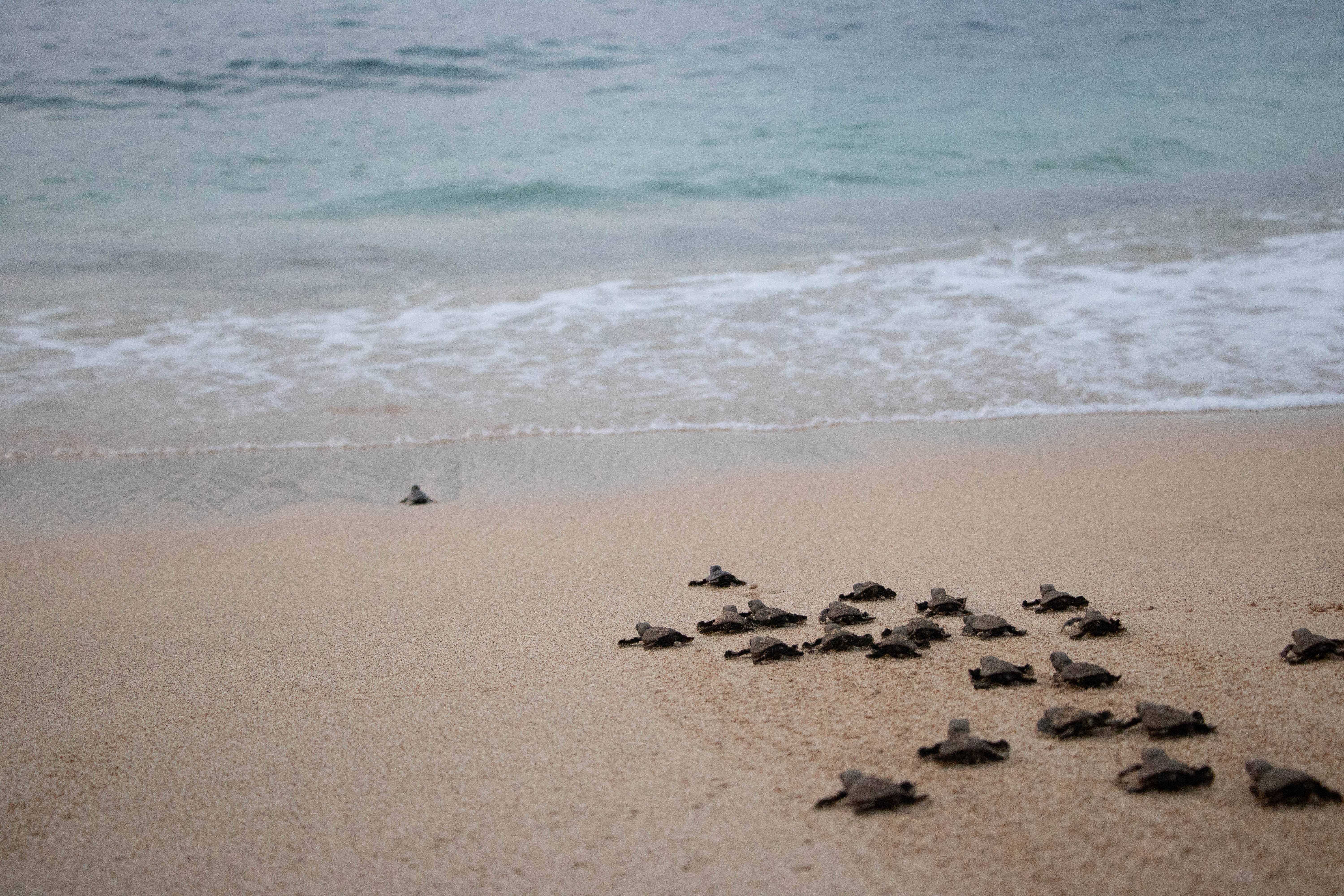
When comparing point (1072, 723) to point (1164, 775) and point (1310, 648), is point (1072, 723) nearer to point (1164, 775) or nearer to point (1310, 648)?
point (1164, 775)

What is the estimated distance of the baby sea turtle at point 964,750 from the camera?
1991 mm

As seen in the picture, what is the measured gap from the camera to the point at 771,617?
2.76m

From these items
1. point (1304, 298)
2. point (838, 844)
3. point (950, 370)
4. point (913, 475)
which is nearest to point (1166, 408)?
point (950, 370)

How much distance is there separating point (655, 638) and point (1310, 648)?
73.0 inches

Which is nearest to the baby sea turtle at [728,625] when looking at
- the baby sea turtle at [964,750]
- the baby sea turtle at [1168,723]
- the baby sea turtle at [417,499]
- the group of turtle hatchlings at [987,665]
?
the group of turtle hatchlings at [987,665]

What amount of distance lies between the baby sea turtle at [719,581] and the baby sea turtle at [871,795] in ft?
4.10

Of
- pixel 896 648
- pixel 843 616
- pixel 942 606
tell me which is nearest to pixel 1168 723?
pixel 896 648

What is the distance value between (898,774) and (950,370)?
3951 mm

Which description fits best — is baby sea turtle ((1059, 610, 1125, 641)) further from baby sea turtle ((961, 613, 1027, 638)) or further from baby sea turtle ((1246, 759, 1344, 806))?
baby sea turtle ((1246, 759, 1344, 806))

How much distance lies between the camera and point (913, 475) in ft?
13.8

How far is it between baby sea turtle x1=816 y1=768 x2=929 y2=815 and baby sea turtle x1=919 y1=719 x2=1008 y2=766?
0.41 ft

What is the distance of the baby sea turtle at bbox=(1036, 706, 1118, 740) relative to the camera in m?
2.07

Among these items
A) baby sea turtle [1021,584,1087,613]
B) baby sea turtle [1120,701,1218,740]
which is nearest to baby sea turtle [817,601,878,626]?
baby sea turtle [1021,584,1087,613]

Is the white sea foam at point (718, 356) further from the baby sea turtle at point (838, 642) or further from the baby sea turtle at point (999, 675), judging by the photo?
the baby sea turtle at point (999, 675)
